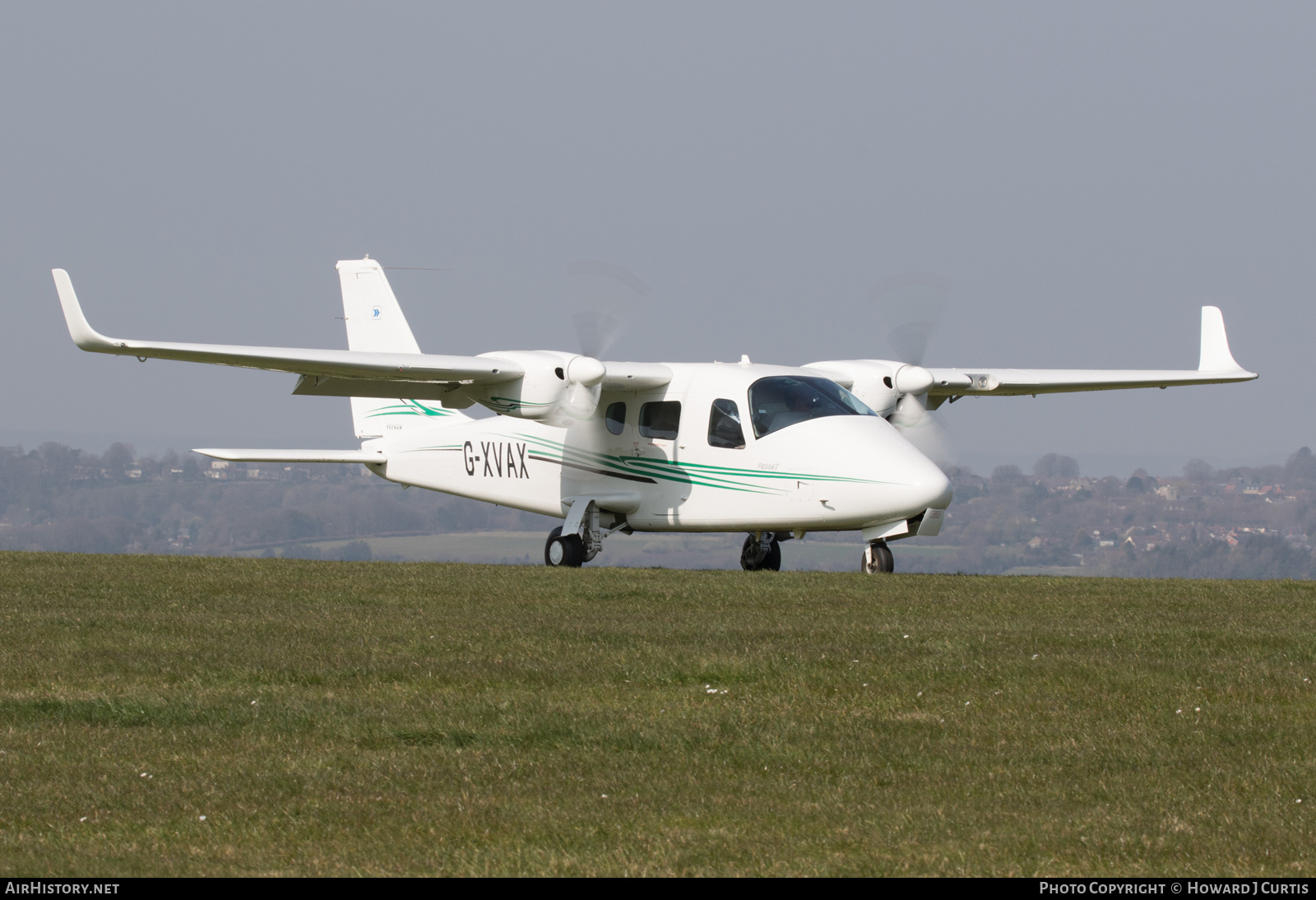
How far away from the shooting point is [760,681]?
972 centimetres

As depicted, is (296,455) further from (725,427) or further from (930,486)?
(930,486)

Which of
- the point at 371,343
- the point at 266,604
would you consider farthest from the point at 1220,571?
the point at 266,604

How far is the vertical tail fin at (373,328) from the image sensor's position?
87.6ft

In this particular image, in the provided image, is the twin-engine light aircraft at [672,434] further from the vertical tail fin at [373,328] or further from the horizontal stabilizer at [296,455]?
the vertical tail fin at [373,328]

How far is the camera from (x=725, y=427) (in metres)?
20.6

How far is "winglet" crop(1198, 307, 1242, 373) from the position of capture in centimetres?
2680

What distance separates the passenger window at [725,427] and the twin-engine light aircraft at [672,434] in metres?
0.02

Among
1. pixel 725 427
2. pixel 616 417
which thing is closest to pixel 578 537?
pixel 616 417

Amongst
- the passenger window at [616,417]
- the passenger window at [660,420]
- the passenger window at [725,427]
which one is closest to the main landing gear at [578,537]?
the passenger window at [616,417]

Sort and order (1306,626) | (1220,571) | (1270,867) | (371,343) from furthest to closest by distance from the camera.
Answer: (1220,571)
(371,343)
(1306,626)
(1270,867)

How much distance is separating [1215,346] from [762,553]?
9686mm

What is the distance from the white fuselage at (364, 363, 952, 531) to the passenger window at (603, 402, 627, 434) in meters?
0.02
